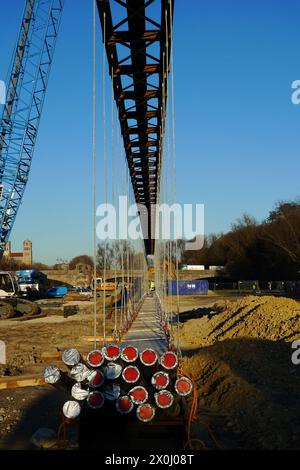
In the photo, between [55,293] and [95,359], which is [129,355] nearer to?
[95,359]

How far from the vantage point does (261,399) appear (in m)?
7.18

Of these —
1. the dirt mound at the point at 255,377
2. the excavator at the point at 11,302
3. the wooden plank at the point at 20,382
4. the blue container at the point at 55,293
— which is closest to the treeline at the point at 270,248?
the blue container at the point at 55,293

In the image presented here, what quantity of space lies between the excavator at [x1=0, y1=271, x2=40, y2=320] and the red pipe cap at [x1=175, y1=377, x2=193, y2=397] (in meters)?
23.1

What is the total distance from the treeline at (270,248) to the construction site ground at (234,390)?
44.8 meters

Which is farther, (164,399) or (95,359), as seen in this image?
(95,359)

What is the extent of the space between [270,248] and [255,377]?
57.2m

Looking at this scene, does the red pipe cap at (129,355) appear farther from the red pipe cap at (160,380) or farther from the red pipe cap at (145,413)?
the red pipe cap at (145,413)

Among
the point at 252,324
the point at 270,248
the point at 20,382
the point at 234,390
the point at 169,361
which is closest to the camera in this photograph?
the point at 169,361

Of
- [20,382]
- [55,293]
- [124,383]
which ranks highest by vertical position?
[124,383]

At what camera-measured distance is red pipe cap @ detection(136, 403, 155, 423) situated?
4.94m

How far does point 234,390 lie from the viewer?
7738mm

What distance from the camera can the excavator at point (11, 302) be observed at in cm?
2678

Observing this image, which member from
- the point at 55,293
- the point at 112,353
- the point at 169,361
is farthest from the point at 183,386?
the point at 55,293
